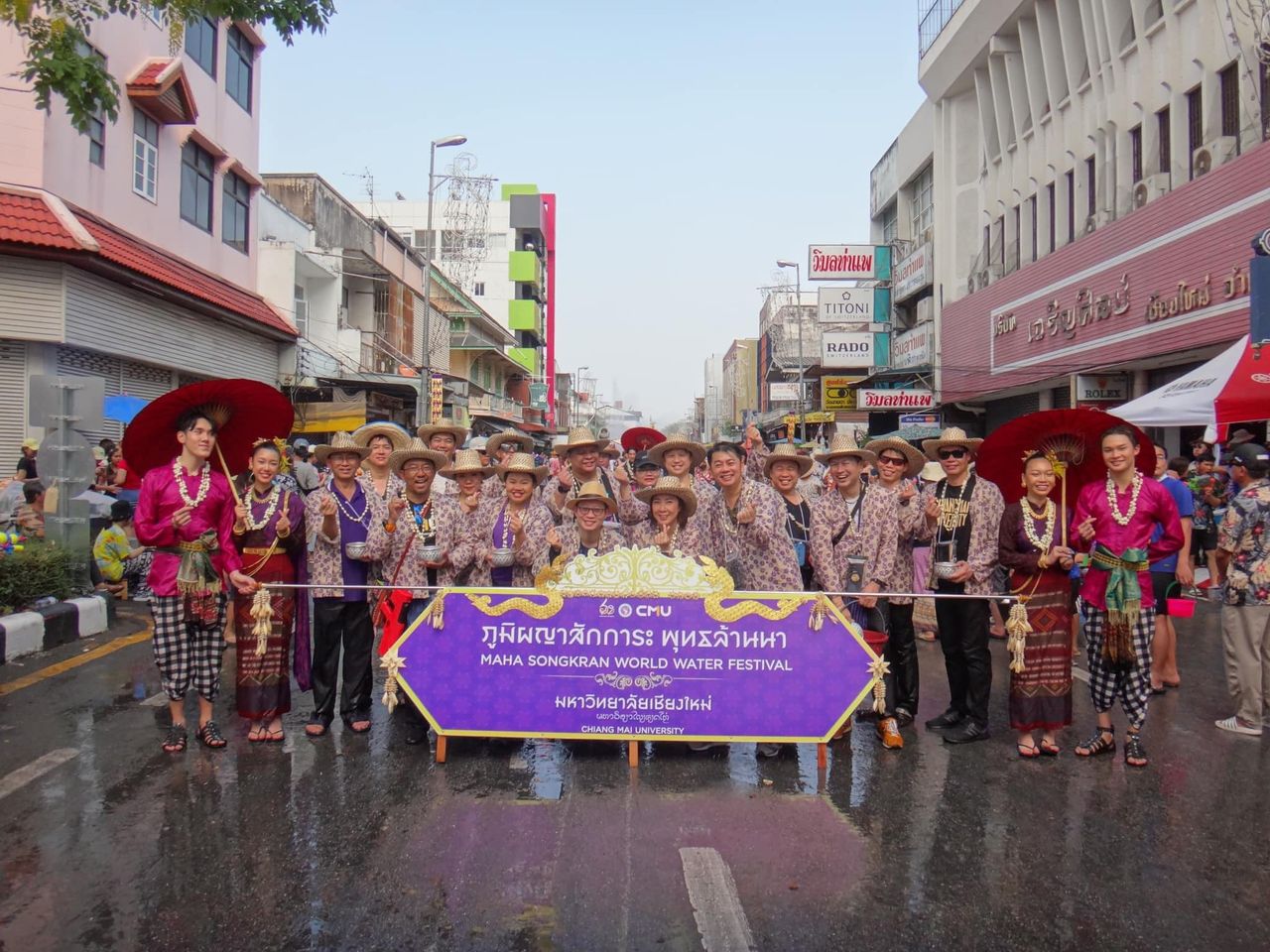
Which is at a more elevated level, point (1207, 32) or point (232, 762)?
point (1207, 32)

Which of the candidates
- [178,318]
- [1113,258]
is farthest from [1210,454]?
[178,318]

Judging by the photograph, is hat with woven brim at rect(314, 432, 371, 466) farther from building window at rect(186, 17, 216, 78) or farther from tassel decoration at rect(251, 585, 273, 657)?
building window at rect(186, 17, 216, 78)

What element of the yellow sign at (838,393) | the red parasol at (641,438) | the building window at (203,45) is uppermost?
the building window at (203,45)

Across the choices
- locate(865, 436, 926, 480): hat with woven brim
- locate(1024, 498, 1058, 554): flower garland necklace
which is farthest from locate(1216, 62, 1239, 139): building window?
locate(1024, 498, 1058, 554): flower garland necklace

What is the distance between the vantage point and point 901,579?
5926 millimetres

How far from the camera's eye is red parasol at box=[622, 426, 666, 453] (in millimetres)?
10008

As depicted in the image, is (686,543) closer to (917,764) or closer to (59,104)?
(917,764)

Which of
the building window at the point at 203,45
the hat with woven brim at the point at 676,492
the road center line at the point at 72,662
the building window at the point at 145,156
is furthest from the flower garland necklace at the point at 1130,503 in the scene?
the building window at the point at 203,45

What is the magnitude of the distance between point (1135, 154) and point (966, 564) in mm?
15504

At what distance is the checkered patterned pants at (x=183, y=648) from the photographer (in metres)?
5.27

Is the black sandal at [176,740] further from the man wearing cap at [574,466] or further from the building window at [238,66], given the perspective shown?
the building window at [238,66]

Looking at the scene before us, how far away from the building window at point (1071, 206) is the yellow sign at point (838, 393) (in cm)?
1644

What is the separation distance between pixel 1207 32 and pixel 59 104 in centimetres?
1735

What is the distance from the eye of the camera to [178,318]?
1611 centimetres
